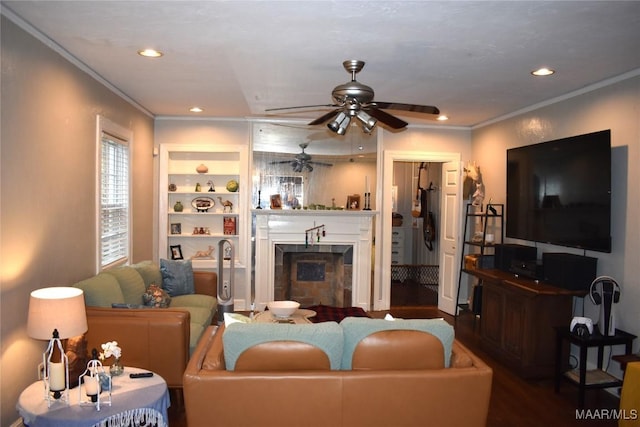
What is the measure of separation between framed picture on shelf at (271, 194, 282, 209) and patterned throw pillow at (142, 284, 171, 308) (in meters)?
2.26

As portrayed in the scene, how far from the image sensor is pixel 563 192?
4.34 metres

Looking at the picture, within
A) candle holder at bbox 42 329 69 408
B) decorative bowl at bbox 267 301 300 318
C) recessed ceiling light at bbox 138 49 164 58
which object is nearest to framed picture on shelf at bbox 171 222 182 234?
decorative bowl at bbox 267 301 300 318

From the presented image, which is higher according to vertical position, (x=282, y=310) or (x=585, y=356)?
(x=282, y=310)

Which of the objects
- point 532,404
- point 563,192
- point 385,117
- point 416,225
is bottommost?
point 532,404

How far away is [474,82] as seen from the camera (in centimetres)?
422

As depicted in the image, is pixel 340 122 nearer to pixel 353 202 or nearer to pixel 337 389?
pixel 337 389

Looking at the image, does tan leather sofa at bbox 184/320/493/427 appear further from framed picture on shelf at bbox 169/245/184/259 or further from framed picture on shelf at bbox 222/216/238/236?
framed picture on shelf at bbox 169/245/184/259

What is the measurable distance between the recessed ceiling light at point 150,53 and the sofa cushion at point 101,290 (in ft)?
5.92

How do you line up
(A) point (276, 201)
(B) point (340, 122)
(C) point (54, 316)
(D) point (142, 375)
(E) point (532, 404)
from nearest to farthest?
(C) point (54, 316)
(D) point (142, 375)
(B) point (340, 122)
(E) point (532, 404)
(A) point (276, 201)

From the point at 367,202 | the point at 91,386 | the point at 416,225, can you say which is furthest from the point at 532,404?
the point at 416,225

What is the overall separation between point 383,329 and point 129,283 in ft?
8.60

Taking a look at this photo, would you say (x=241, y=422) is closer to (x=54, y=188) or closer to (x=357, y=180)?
(x=54, y=188)

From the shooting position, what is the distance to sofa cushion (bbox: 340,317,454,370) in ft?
8.09

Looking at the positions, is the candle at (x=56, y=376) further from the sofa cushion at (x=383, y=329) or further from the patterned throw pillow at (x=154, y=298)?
the patterned throw pillow at (x=154, y=298)
